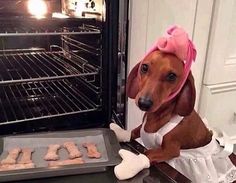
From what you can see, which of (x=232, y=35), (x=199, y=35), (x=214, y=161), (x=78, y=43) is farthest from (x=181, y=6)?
(x=214, y=161)

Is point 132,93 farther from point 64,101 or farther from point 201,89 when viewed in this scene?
point 201,89

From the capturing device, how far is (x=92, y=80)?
103cm

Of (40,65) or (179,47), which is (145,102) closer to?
(179,47)

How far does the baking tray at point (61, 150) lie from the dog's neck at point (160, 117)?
0.36 ft

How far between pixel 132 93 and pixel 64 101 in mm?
392

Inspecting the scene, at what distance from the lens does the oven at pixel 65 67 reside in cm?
85

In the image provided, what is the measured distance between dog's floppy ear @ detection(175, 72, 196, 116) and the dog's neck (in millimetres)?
25

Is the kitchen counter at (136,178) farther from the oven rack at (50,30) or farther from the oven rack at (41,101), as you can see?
the oven rack at (50,30)

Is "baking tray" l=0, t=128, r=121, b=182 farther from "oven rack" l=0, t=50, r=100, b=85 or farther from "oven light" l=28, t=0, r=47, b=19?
"oven light" l=28, t=0, r=47, b=19

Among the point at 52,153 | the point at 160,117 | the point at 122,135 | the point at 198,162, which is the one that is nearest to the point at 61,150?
the point at 52,153

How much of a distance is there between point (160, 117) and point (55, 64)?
22.4 inches

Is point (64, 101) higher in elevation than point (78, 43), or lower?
lower

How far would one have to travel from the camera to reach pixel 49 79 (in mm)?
961

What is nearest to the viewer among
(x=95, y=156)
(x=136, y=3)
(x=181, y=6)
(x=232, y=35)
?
(x=95, y=156)
